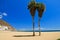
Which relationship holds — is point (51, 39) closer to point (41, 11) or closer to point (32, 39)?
point (32, 39)

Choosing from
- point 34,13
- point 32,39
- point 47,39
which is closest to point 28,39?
point 32,39

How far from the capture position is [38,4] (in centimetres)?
2280

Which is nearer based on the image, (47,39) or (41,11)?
(47,39)

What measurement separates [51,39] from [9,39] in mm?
4404

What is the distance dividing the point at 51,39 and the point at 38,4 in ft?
17.6

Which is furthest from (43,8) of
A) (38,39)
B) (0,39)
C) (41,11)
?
(0,39)

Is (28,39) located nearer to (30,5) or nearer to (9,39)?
(9,39)

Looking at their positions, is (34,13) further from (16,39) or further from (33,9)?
(16,39)

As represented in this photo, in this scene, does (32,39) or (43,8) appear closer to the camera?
(32,39)

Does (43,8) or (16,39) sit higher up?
(43,8)

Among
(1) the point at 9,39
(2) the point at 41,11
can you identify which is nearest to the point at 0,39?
(1) the point at 9,39

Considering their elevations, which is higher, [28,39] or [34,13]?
[34,13]

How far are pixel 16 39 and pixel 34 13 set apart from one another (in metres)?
5.03

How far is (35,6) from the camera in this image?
22828 millimetres
